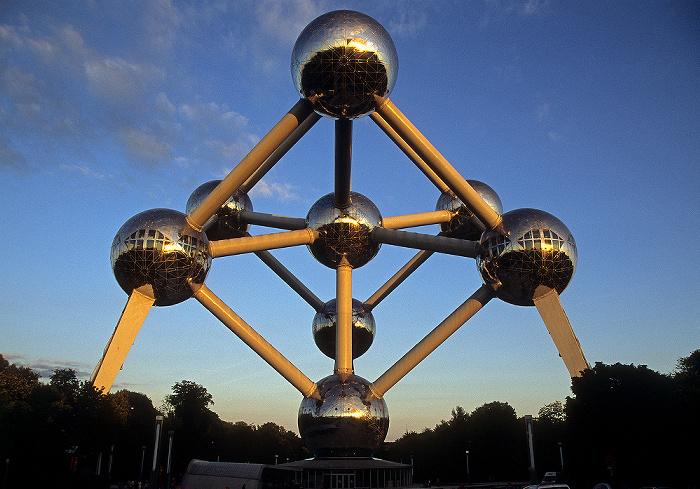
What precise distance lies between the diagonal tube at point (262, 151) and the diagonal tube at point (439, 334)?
728cm

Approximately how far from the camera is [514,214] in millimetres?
17172

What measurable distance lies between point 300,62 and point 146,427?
46134 millimetres

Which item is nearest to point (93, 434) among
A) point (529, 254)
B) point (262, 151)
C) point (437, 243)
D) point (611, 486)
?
point (262, 151)

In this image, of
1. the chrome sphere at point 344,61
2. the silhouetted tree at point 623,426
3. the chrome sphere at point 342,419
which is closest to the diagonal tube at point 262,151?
the chrome sphere at point 344,61

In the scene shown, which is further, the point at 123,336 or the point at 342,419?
the point at 342,419

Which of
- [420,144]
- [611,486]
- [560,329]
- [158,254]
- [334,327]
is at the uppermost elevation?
[420,144]

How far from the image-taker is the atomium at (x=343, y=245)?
599 inches

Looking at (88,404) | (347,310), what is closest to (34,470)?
(88,404)

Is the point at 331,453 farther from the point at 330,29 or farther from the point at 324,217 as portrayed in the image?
the point at 330,29

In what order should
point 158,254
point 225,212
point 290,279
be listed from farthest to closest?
point 290,279, point 225,212, point 158,254

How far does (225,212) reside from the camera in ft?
71.0

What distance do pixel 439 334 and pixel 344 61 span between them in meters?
8.44

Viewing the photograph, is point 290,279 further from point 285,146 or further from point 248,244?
point 285,146

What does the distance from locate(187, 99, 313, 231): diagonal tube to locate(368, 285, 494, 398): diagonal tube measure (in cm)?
728
